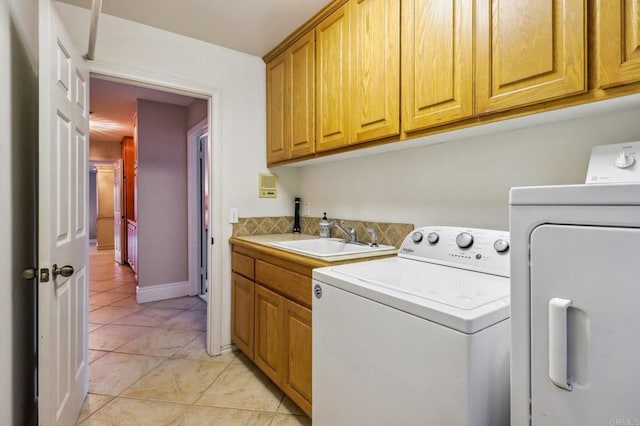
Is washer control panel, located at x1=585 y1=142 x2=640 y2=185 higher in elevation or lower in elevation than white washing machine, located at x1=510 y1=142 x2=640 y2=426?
higher

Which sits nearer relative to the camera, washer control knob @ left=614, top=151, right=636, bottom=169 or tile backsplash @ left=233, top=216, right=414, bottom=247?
washer control knob @ left=614, top=151, right=636, bottom=169

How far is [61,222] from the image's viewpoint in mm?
1469

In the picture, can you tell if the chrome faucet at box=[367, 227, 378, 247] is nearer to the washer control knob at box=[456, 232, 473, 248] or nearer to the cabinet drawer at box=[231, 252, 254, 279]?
the washer control knob at box=[456, 232, 473, 248]

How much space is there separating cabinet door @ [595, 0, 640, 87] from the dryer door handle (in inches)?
27.7

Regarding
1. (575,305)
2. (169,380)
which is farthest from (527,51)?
(169,380)

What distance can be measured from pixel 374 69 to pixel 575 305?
137 cm

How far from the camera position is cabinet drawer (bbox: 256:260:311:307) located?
1602 millimetres

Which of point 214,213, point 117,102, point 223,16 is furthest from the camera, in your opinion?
point 117,102

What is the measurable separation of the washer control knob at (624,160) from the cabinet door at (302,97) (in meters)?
1.48

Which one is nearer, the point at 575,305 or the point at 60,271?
the point at 575,305

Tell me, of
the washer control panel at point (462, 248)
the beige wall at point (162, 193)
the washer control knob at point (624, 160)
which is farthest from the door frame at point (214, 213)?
the washer control knob at point (624, 160)

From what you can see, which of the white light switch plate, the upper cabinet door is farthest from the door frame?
the upper cabinet door

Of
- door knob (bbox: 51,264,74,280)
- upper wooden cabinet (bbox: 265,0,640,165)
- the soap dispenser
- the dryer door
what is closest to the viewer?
the dryer door

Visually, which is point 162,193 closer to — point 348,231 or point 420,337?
point 348,231
